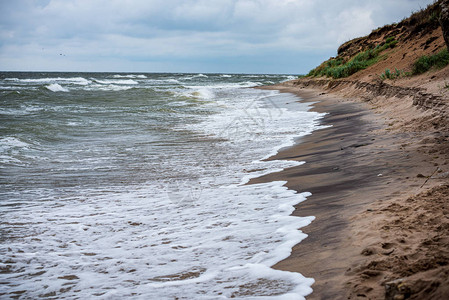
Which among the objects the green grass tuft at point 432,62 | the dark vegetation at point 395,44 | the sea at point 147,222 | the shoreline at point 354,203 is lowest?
the sea at point 147,222

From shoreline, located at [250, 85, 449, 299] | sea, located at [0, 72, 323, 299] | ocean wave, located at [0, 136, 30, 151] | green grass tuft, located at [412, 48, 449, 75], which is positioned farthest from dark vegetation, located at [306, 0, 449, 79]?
ocean wave, located at [0, 136, 30, 151]

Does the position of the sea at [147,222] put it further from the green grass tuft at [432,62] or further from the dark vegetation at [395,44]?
the dark vegetation at [395,44]

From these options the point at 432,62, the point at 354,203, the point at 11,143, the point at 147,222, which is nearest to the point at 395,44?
the point at 432,62

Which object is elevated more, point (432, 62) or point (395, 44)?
point (395, 44)

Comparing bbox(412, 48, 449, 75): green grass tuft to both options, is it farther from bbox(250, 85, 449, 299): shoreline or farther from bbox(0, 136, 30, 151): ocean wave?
bbox(0, 136, 30, 151): ocean wave

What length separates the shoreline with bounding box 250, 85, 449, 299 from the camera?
2604mm

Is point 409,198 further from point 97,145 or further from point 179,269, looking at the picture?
point 97,145

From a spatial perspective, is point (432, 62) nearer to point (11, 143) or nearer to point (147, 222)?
point (147, 222)

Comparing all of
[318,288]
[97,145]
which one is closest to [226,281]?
[318,288]

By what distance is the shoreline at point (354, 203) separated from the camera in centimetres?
260

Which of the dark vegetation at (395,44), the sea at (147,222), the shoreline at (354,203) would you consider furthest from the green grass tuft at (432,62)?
the sea at (147,222)

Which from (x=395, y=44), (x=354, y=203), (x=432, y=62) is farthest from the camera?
(x=395, y=44)

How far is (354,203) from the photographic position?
4.02m

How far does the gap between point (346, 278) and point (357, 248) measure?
17.7 inches
